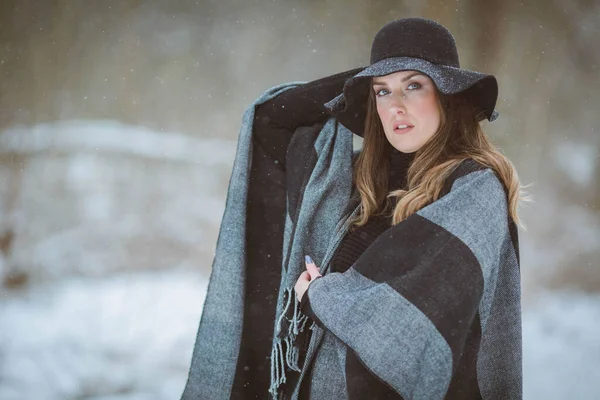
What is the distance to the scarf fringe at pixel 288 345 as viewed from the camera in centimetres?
154

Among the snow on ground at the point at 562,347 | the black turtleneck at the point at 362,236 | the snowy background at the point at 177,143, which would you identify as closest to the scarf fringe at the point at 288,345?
the black turtleneck at the point at 362,236

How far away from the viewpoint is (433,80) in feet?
4.51

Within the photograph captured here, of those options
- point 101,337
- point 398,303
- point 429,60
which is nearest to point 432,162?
point 429,60

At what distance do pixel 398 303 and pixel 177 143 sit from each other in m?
2.24

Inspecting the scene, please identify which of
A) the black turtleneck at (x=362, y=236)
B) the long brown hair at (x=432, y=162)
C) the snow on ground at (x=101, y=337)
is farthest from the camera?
the snow on ground at (x=101, y=337)

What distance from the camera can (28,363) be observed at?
2.82 meters

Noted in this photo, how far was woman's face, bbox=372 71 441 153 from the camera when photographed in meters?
1.45

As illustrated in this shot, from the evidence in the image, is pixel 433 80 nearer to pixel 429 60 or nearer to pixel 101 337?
pixel 429 60

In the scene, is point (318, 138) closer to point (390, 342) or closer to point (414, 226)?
point (414, 226)

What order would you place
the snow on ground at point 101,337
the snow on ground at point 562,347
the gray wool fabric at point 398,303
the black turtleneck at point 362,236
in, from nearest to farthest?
the gray wool fabric at point 398,303 < the black turtleneck at point 362,236 < the snow on ground at point 101,337 < the snow on ground at point 562,347

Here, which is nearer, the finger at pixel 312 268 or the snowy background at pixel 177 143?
the finger at pixel 312 268

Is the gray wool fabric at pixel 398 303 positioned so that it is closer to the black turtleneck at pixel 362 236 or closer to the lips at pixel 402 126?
the black turtleneck at pixel 362 236

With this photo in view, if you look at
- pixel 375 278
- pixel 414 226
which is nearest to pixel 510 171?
pixel 414 226

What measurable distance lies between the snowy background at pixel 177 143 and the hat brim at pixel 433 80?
160 centimetres
